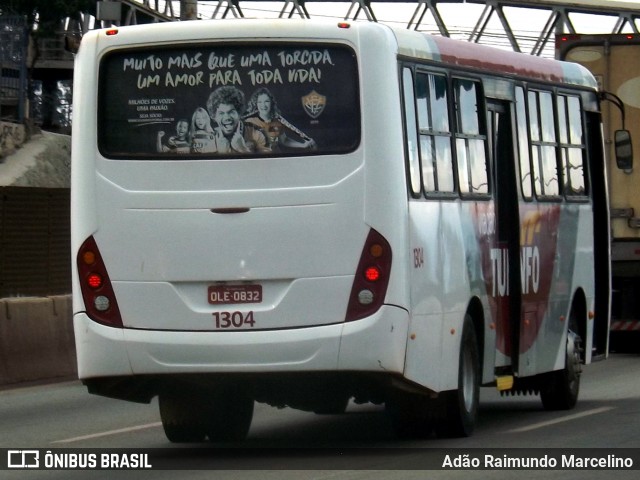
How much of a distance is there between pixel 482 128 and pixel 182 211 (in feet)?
9.99

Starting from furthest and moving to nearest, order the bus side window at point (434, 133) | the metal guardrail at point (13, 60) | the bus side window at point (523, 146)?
the metal guardrail at point (13, 60) → the bus side window at point (523, 146) → the bus side window at point (434, 133)

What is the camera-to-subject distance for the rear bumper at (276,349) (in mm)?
10570

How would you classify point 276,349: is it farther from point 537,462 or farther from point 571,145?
point 571,145

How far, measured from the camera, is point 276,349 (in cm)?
1062

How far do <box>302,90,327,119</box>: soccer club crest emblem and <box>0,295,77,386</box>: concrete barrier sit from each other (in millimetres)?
7668

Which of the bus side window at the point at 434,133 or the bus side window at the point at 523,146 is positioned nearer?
the bus side window at the point at 434,133

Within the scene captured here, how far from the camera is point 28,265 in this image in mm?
22016

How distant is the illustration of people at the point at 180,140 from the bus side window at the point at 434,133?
1609mm

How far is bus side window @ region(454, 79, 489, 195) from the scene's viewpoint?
12.4 m

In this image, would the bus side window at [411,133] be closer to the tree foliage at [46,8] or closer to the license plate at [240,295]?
the license plate at [240,295]

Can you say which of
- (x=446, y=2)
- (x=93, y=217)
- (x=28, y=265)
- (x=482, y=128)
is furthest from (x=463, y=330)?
(x=446, y=2)

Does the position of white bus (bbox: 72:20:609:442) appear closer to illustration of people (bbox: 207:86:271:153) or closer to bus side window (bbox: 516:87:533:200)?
illustration of people (bbox: 207:86:271:153)

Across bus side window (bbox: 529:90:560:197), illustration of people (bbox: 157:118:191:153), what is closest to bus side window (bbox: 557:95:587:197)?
bus side window (bbox: 529:90:560:197)

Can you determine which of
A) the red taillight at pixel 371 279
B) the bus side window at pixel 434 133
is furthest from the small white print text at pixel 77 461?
the bus side window at pixel 434 133
